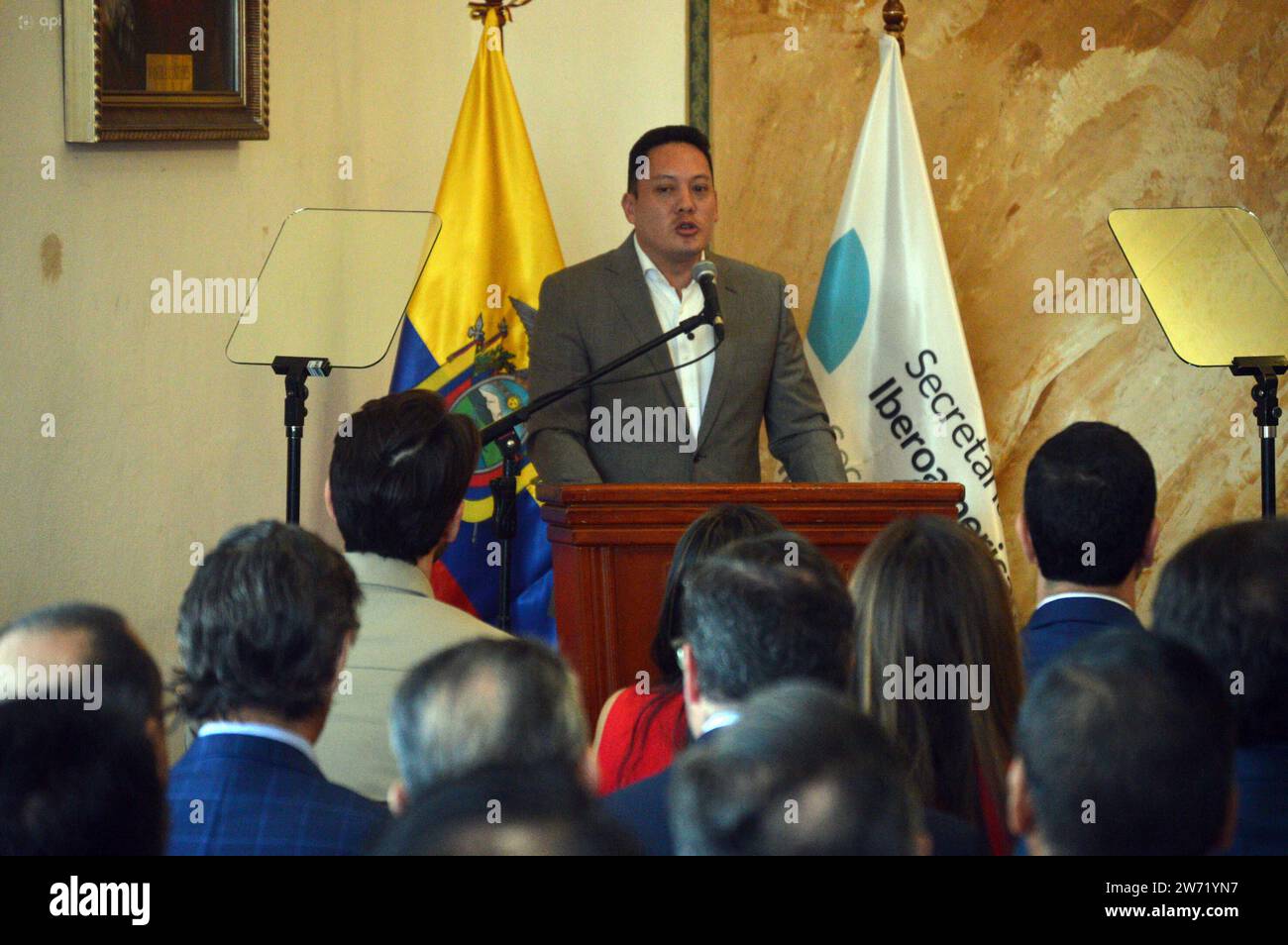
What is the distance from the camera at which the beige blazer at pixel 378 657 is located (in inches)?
86.2

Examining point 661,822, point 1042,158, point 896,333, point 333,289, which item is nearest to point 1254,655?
point 661,822

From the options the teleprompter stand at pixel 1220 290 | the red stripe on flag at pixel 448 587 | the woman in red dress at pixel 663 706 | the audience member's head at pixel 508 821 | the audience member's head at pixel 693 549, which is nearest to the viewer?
the audience member's head at pixel 508 821

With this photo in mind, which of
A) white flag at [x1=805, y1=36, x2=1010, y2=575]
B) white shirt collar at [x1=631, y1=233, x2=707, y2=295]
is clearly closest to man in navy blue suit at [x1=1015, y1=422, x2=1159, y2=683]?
white shirt collar at [x1=631, y1=233, x2=707, y2=295]

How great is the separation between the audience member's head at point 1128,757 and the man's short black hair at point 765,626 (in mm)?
455

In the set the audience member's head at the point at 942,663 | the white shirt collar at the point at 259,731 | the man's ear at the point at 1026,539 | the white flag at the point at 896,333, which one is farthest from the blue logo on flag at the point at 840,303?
the white shirt collar at the point at 259,731

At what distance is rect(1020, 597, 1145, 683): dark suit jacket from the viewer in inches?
92.0

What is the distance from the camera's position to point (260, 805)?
5.49ft

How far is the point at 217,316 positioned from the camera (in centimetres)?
481

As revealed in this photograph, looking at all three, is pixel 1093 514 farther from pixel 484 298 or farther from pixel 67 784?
pixel 484 298

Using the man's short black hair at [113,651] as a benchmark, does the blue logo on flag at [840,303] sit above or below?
above

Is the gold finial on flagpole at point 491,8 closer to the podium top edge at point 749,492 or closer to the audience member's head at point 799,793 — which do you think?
the podium top edge at point 749,492
